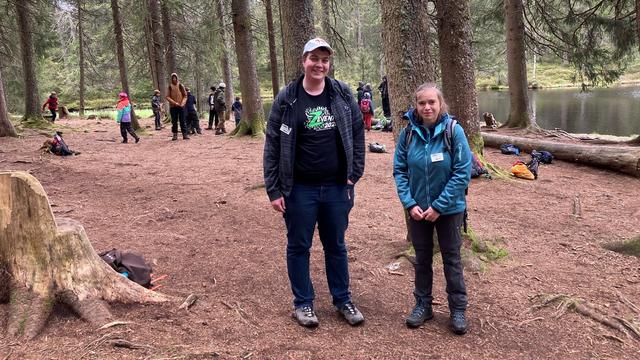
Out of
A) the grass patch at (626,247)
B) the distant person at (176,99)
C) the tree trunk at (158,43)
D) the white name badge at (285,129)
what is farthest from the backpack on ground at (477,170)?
the tree trunk at (158,43)

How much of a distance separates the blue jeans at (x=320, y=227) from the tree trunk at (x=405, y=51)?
5.02 feet

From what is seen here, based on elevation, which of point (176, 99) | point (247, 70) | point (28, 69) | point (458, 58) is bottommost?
point (458, 58)

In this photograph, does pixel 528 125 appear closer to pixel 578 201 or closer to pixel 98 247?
pixel 578 201

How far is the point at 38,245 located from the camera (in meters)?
2.94

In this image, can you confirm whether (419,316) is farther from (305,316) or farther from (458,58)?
(458,58)

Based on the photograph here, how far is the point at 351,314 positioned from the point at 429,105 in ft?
4.98

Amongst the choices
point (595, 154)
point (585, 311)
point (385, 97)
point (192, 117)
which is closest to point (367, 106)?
point (385, 97)

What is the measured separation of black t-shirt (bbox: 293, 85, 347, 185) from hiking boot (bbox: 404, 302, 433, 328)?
114cm

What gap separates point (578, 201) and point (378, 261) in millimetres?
3946

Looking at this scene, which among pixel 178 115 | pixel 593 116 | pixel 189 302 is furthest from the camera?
pixel 593 116

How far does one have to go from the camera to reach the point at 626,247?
193 inches

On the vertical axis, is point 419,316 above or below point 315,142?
below

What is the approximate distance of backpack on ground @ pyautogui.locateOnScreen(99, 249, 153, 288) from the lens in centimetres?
360

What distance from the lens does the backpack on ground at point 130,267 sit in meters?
3.60
